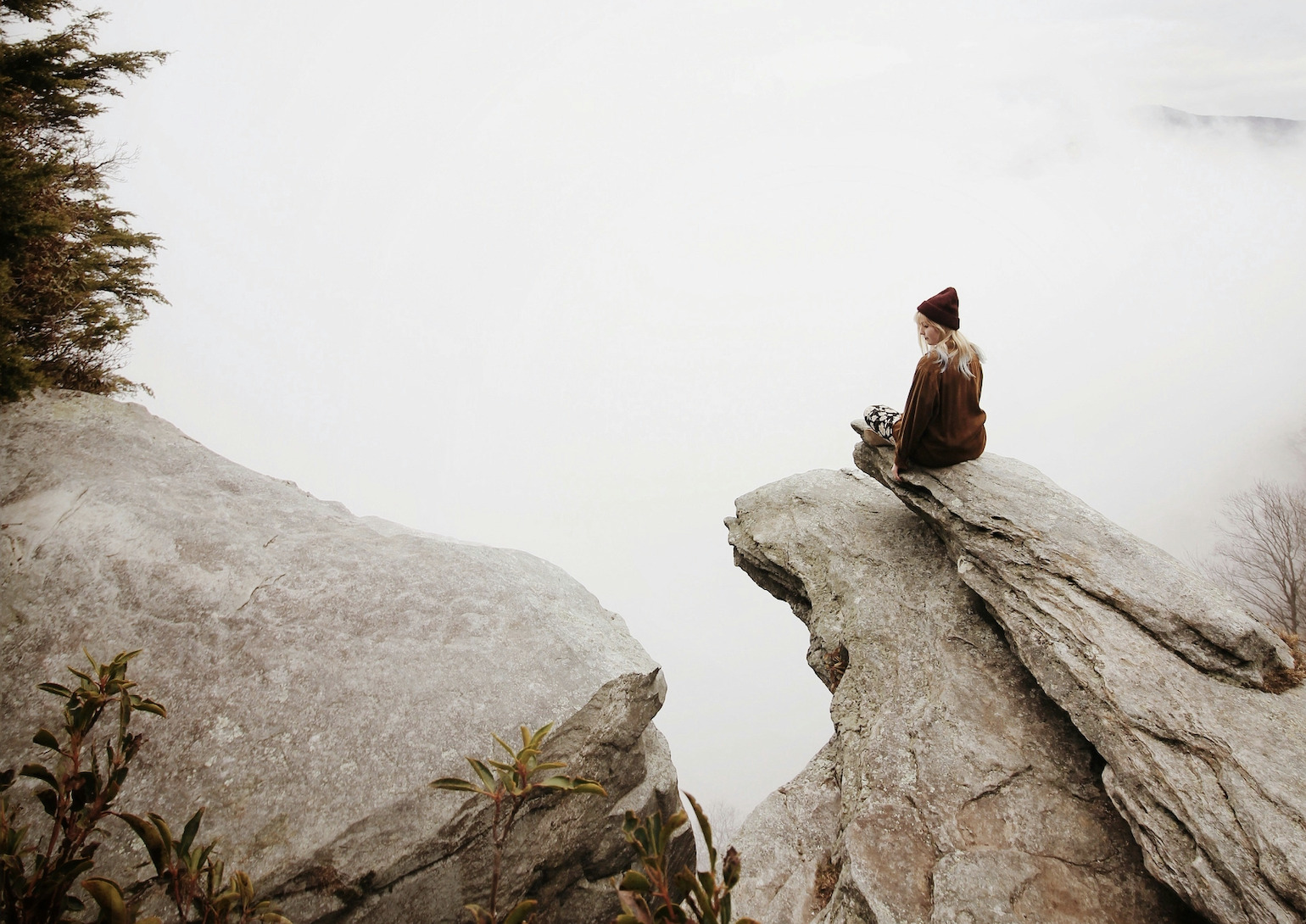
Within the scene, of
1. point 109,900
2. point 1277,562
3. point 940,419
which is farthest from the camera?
point 1277,562

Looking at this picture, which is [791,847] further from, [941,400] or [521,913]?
[941,400]

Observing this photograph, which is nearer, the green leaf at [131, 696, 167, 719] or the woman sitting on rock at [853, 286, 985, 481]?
the green leaf at [131, 696, 167, 719]

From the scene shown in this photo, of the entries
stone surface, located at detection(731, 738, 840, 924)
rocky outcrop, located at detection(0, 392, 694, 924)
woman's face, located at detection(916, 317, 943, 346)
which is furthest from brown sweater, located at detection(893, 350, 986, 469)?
rocky outcrop, located at detection(0, 392, 694, 924)

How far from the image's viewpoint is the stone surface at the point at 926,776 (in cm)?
627

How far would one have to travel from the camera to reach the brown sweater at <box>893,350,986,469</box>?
336 inches

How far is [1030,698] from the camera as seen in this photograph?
805 cm

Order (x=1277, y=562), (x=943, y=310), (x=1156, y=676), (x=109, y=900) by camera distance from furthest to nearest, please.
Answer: (x=1277, y=562) → (x=943, y=310) → (x=1156, y=676) → (x=109, y=900)

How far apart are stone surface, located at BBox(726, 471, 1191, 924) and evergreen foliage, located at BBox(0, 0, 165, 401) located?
11674 mm

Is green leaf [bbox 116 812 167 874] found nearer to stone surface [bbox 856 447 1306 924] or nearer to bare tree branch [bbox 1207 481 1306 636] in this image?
stone surface [bbox 856 447 1306 924]

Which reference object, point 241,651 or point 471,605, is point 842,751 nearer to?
point 471,605

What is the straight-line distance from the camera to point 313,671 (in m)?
7.36

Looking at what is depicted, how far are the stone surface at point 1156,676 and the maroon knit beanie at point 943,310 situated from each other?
7.65ft

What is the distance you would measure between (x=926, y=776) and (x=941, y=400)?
492 cm

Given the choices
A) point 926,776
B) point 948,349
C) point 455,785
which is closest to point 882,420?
point 948,349
